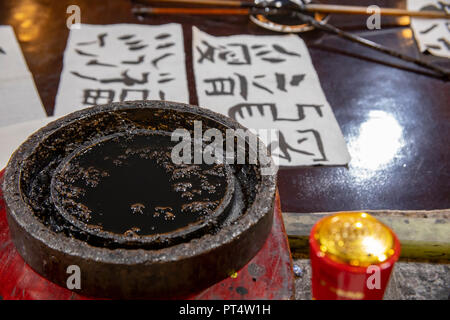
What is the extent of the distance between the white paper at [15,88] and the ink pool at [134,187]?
4.08 ft

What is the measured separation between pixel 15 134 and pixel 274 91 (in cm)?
168

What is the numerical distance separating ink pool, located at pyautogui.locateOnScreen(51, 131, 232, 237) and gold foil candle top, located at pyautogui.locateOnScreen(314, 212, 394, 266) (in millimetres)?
462

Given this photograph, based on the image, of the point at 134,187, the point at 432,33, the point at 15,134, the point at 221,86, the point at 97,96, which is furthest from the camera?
the point at 432,33

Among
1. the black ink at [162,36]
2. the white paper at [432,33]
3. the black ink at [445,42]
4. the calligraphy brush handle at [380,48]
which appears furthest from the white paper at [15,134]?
the black ink at [445,42]

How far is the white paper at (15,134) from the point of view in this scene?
8.75 feet

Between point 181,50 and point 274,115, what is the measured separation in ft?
3.32

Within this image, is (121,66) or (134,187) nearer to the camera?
(134,187)

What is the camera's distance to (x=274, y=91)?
10.6 feet

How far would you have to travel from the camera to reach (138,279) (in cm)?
142

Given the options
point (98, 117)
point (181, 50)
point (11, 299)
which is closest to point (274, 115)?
point (181, 50)

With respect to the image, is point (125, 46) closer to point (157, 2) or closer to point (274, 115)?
point (157, 2)

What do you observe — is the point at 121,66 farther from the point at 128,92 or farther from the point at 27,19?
the point at 27,19

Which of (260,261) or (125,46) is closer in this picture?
(260,261)

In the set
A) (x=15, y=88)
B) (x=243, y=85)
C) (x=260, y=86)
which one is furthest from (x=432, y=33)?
(x=15, y=88)
